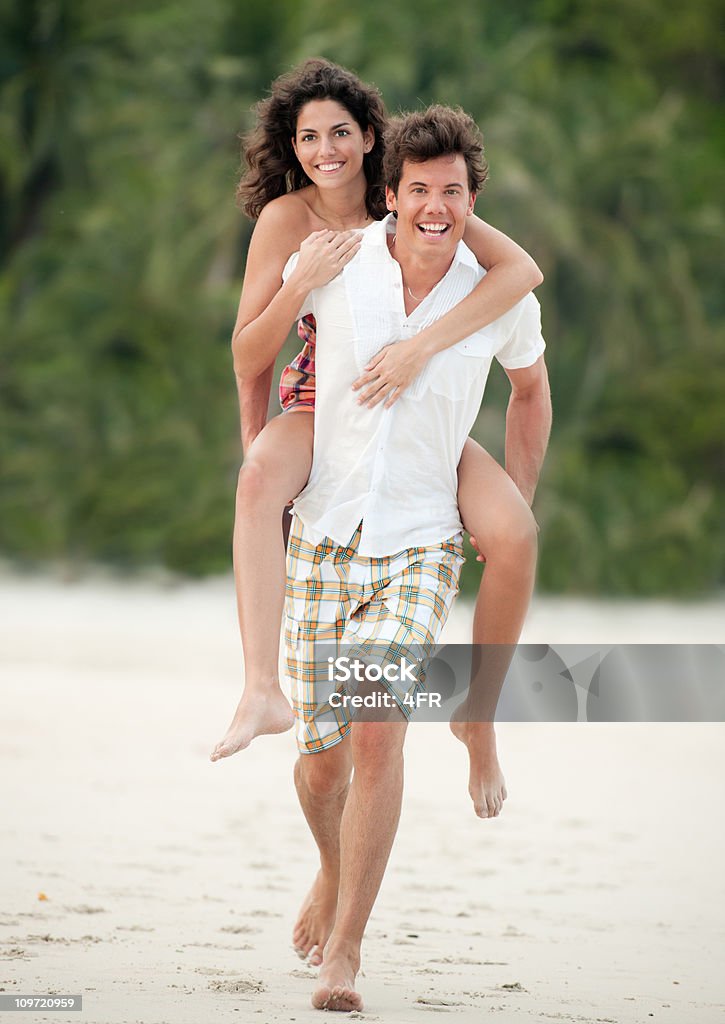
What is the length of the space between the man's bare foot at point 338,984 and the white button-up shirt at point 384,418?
3.11 feet

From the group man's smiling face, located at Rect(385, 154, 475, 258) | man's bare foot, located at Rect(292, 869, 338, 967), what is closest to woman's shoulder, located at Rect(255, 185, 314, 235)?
man's smiling face, located at Rect(385, 154, 475, 258)

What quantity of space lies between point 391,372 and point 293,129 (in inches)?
33.5

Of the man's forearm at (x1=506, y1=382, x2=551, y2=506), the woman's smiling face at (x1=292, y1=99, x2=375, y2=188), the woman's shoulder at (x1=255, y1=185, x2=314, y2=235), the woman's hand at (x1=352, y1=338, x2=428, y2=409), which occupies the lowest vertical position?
the man's forearm at (x1=506, y1=382, x2=551, y2=506)

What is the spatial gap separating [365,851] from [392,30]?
14869 millimetres

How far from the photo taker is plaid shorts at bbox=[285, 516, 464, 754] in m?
3.40

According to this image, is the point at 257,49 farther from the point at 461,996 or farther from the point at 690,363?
the point at 461,996

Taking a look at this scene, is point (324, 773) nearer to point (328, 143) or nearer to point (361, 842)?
point (361, 842)

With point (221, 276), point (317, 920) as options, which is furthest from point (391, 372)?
point (221, 276)

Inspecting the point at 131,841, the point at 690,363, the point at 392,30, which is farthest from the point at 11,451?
the point at 131,841

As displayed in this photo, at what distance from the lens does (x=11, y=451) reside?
15.5 metres

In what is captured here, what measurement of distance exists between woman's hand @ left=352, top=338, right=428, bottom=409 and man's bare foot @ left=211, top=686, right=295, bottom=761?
728 mm

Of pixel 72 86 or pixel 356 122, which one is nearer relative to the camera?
pixel 356 122

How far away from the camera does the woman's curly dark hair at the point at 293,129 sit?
151 inches

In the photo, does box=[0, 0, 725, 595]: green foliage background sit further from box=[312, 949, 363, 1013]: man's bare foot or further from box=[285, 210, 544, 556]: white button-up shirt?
box=[312, 949, 363, 1013]: man's bare foot
